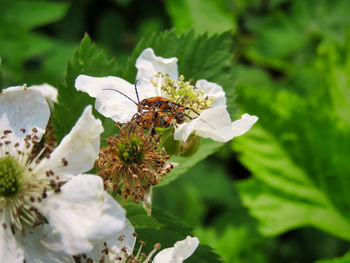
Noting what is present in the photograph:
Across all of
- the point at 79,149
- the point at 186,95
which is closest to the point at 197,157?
the point at 186,95

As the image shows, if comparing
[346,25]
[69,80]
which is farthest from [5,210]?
[346,25]

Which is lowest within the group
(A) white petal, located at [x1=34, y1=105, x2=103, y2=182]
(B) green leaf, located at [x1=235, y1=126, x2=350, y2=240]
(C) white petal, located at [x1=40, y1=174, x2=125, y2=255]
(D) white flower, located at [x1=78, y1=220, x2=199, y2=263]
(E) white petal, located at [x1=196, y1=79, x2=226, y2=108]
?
(B) green leaf, located at [x1=235, y1=126, x2=350, y2=240]

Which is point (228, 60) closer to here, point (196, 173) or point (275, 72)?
point (196, 173)

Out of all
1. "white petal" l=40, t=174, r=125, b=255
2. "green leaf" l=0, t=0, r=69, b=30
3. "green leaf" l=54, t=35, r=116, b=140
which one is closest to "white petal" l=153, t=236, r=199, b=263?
"white petal" l=40, t=174, r=125, b=255

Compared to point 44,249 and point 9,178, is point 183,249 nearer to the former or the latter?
point 44,249

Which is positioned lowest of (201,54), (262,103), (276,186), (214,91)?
(276,186)

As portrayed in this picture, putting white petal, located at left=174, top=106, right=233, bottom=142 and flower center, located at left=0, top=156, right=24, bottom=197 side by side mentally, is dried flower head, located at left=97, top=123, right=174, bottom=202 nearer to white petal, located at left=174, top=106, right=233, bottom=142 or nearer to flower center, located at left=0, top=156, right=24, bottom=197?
white petal, located at left=174, top=106, right=233, bottom=142
